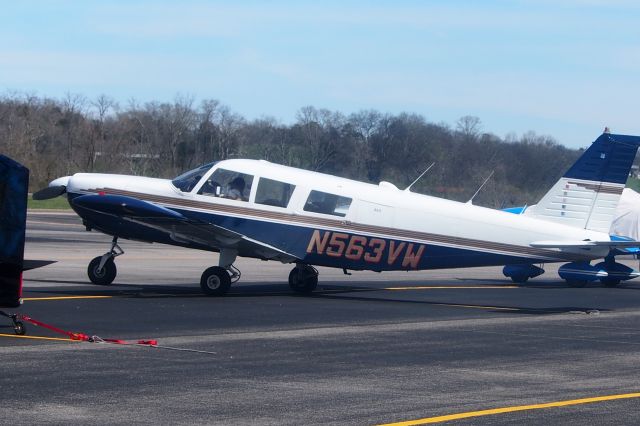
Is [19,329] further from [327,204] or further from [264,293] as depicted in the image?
[264,293]

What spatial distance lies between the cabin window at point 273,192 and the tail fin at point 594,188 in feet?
16.3

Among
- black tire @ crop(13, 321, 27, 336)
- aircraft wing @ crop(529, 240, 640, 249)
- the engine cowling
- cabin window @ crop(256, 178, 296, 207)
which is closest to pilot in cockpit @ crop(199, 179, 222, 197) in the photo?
cabin window @ crop(256, 178, 296, 207)

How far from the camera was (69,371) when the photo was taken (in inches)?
405

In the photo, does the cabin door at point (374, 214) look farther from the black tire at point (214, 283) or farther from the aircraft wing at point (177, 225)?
the black tire at point (214, 283)

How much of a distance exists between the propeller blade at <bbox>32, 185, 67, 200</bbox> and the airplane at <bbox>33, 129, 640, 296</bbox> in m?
0.07

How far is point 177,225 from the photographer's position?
60.3 ft

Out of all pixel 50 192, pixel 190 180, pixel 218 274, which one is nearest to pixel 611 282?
pixel 218 274

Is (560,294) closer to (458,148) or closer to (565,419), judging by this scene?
(565,419)

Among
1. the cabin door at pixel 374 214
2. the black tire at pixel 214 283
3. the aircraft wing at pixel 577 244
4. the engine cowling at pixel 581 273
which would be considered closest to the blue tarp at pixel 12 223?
the black tire at pixel 214 283

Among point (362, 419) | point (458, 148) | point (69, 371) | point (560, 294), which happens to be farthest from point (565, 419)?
point (458, 148)

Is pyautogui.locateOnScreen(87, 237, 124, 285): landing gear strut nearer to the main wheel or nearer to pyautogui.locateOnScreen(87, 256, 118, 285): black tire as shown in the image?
pyautogui.locateOnScreen(87, 256, 118, 285): black tire

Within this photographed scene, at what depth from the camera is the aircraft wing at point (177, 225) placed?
58.6 ft

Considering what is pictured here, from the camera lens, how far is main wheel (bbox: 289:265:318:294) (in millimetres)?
20266

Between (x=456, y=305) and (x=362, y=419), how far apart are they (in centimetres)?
1080
